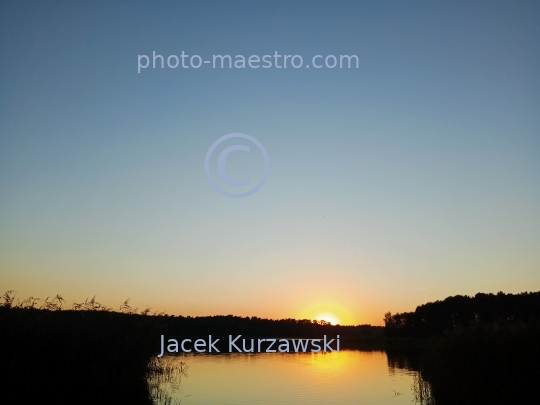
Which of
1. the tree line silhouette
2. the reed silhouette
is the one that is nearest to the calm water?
the reed silhouette

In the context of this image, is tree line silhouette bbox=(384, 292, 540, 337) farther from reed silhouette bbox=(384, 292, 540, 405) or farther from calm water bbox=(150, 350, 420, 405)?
reed silhouette bbox=(384, 292, 540, 405)

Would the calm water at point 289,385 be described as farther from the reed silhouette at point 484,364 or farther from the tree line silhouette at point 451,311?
the tree line silhouette at point 451,311

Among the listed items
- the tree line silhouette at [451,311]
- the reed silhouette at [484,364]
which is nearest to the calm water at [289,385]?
the reed silhouette at [484,364]

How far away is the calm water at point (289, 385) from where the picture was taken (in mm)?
18156

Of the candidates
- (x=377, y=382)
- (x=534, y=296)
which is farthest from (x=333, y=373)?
(x=534, y=296)

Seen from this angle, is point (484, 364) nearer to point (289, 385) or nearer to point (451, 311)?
point (289, 385)

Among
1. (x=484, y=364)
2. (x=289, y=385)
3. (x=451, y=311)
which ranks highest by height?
(x=451, y=311)

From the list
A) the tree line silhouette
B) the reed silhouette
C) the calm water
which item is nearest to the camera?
the reed silhouette

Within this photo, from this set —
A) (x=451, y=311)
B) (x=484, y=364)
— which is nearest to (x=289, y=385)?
(x=484, y=364)

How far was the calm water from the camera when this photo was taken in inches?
715

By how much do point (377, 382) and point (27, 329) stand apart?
14.3 meters

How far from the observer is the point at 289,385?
21.5 m

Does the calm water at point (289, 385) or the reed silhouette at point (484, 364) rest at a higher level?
the reed silhouette at point (484, 364)

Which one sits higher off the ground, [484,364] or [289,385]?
[484,364]
